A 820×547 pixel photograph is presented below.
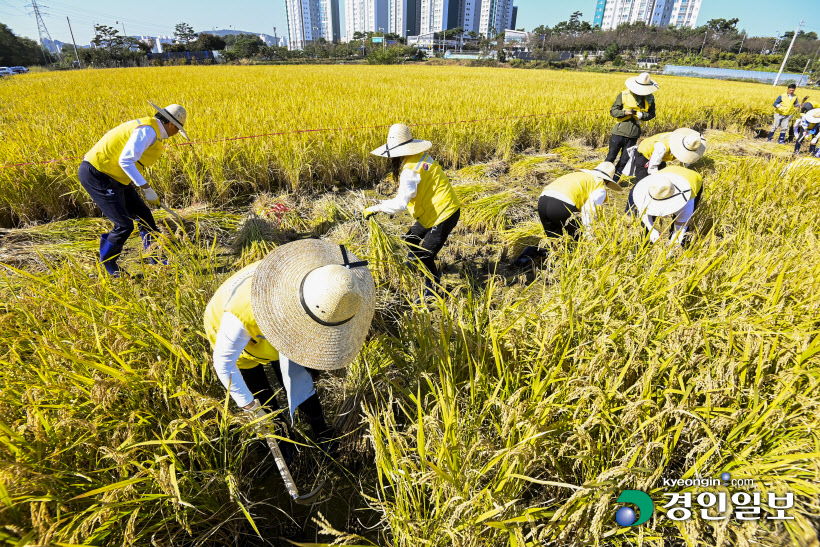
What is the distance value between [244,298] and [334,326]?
41cm

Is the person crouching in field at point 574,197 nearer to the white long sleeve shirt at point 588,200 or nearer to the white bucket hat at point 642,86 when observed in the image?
the white long sleeve shirt at point 588,200

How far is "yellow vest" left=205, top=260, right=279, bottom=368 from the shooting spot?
1.37 metres

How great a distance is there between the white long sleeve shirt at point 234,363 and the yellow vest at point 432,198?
1.73 m

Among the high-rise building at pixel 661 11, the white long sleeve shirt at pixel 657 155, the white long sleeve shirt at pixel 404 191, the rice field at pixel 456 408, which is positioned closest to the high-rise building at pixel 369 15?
the high-rise building at pixel 661 11

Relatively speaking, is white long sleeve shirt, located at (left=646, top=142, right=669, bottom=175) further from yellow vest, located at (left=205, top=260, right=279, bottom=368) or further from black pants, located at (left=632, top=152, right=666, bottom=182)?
yellow vest, located at (left=205, top=260, right=279, bottom=368)

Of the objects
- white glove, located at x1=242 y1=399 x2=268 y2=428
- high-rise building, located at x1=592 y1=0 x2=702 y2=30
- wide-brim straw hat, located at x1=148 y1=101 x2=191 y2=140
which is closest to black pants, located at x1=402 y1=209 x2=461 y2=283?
white glove, located at x1=242 y1=399 x2=268 y2=428

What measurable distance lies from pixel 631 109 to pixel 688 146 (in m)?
1.79

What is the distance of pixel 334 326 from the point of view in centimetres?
123

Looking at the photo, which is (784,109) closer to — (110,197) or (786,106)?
(786,106)

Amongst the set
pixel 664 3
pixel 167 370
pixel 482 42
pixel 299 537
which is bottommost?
pixel 299 537

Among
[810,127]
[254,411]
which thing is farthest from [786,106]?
[254,411]

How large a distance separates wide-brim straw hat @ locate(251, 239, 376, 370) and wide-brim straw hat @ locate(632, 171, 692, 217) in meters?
2.54

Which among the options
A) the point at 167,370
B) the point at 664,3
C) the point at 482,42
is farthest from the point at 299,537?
the point at 664,3

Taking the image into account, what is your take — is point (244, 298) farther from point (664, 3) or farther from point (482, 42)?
point (664, 3)
